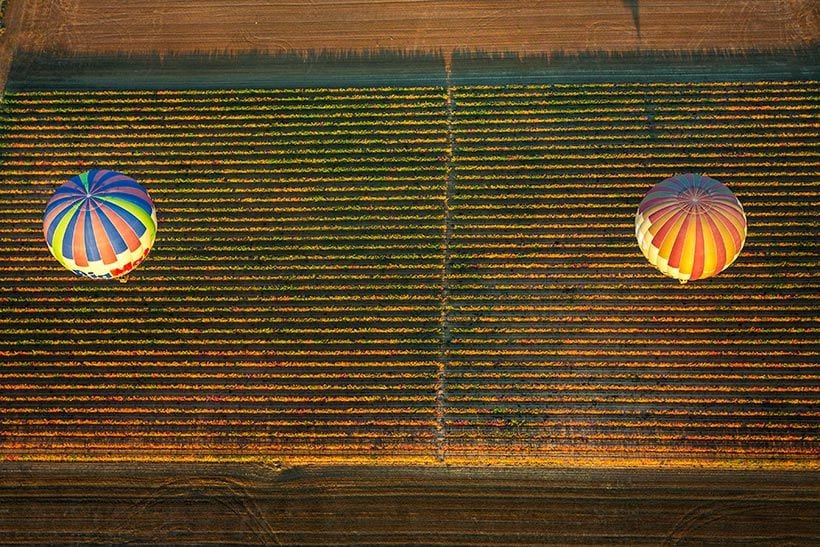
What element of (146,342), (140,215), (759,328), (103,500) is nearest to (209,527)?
(103,500)

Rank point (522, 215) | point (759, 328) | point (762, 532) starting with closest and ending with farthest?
1. point (762, 532)
2. point (759, 328)
3. point (522, 215)

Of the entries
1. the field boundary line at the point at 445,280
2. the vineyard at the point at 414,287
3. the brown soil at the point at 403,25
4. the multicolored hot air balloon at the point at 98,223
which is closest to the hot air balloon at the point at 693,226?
the vineyard at the point at 414,287

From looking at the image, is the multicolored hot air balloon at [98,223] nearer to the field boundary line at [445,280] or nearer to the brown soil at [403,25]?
the brown soil at [403,25]

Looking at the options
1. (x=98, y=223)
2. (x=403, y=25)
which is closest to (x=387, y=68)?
(x=403, y=25)

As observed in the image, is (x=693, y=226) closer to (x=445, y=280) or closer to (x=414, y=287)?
(x=445, y=280)

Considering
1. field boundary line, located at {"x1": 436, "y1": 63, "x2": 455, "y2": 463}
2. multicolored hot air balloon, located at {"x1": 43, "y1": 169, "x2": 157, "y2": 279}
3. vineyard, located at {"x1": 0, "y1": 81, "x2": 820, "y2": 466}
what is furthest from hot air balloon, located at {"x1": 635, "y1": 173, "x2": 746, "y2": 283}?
multicolored hot air balloon, located at {"x1": 43, "y1": 169, "x2": 157, "y2": 279}

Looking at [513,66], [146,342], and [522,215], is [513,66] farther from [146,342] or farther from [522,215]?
[146,342]

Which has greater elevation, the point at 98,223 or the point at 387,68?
the point at 387,68

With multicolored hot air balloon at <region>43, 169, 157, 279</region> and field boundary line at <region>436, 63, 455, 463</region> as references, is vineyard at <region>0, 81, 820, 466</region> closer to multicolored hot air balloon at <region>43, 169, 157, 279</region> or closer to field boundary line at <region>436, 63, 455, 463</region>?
field boundary line at <region>436, 63, 455, 463</region>
